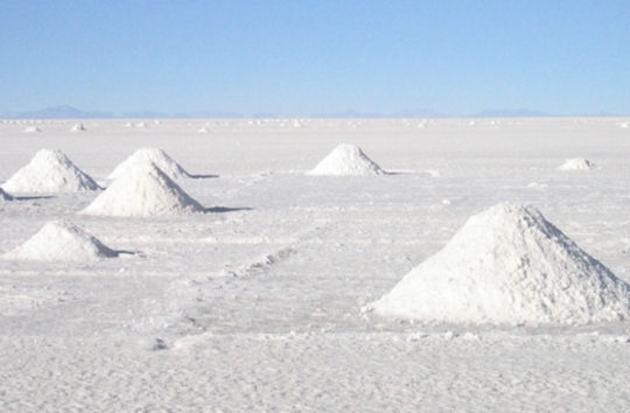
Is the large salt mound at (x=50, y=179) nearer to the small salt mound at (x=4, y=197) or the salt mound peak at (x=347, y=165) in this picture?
the small salt mound at (x=4, y=197)

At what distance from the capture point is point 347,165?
85.5 ft

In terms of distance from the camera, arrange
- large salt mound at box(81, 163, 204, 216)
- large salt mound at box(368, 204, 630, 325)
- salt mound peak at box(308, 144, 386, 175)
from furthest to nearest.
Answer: salt mound peak at box(308, 144, 386, 175) → large salt mound at box(81, 163, 204, 216) → large salt mound at box(368, 204, 630, 325)

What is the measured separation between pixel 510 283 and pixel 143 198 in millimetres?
8900

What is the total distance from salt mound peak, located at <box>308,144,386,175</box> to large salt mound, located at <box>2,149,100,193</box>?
242 inches

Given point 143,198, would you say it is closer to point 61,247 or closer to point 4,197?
point 4,197

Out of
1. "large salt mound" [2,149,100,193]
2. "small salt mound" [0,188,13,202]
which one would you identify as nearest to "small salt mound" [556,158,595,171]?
"large salt mound" [2,149,100,193]

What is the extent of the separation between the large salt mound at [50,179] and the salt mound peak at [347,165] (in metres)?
6.14

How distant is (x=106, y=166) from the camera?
31.1 meters

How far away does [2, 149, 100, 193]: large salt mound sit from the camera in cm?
2105

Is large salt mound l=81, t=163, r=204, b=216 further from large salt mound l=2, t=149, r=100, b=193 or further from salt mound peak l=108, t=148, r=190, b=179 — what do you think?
salt mound peak l=108, t=148, r=190, b=179

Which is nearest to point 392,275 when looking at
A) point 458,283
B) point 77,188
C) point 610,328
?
point 458,283

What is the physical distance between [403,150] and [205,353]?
35.3 meters

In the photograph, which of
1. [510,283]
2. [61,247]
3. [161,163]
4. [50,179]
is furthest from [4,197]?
[510,283]

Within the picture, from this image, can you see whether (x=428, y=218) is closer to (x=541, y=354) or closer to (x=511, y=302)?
(x=511, y=302)
